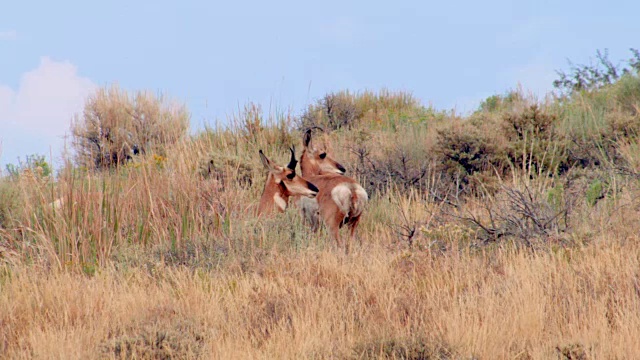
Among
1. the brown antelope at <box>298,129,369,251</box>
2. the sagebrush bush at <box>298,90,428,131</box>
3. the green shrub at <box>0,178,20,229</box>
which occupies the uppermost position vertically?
the sagebrush bush at <box>298,90,428,131</box>

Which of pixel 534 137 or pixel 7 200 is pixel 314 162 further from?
pixel 534 137

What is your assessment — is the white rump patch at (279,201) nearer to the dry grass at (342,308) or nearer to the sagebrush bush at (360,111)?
the dry grass at (342,308)

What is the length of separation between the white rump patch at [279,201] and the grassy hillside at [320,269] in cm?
20

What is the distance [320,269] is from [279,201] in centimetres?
287

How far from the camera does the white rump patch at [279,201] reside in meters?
10.2

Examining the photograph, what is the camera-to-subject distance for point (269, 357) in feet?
17.0

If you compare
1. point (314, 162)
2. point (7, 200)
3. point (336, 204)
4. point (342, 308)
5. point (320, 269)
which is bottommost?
point (342, 308)

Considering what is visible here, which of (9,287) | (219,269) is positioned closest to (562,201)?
(219,269)

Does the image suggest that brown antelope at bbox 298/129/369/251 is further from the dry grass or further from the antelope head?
the dry grass

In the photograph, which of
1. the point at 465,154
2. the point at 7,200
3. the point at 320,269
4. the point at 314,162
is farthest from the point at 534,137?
the point at 7,200

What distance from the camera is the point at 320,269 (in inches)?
296

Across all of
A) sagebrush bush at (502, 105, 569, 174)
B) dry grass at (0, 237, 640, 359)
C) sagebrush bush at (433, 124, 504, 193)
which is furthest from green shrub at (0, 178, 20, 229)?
sagebrush bush at (502, 105, 569, 174)

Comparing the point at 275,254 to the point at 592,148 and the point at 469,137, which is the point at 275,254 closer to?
the point at 469,137

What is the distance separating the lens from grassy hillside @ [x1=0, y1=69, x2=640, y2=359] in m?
5.47
